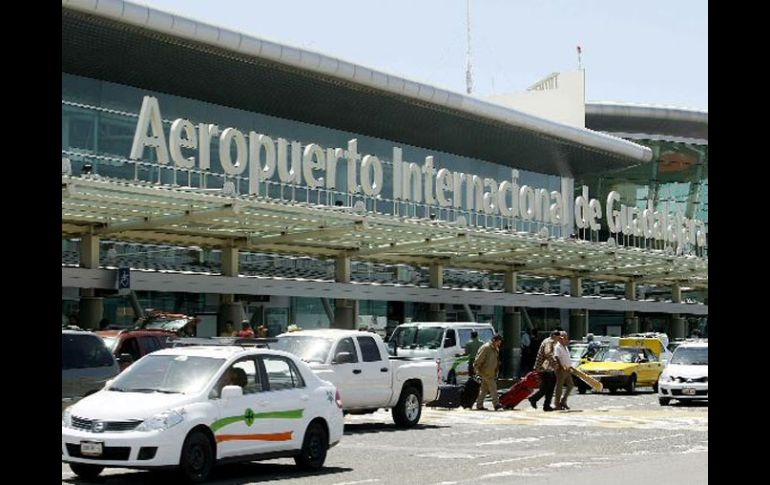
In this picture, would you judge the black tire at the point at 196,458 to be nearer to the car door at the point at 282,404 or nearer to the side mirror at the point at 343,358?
the car door at the point at 282,404

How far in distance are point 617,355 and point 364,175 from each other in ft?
31.2

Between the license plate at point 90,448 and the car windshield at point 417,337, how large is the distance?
1811 centimetres

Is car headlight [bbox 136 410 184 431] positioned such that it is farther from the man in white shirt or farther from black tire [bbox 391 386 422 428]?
the man in white shirt

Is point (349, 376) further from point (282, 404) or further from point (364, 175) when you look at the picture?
point (364, 175)

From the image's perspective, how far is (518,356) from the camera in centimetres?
5109

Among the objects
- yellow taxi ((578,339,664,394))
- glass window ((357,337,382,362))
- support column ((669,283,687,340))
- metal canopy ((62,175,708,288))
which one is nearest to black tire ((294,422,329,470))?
glass window ((357,337,382,362))

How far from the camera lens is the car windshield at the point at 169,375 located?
1416cm

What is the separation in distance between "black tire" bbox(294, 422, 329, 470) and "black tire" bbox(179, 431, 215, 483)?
178 cm

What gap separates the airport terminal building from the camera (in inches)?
1292

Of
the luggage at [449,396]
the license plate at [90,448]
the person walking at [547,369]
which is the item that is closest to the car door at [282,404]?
the license plate at [90,448]

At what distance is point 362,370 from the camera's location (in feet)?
70.7

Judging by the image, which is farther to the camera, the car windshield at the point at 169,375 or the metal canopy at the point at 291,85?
the metal canopy at the point at 291,85
